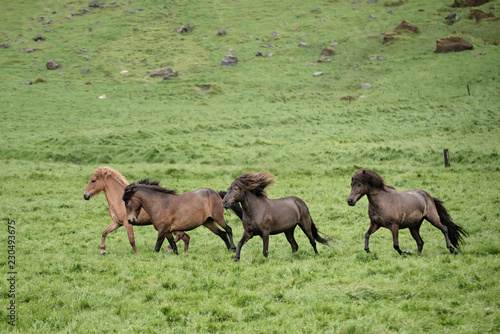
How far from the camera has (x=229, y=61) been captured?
7088cm

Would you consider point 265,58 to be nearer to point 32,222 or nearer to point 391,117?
point 391,117

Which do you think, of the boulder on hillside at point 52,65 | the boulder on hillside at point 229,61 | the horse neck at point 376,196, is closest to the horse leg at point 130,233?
the horse neck at point 376,196

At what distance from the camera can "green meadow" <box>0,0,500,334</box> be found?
27.2ft

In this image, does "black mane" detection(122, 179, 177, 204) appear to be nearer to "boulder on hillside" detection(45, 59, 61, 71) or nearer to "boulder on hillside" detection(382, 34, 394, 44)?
"boulder on hillside" detection(45, 59, 61, 71)

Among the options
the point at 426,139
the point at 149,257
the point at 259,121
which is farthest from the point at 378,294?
the point at 259,121

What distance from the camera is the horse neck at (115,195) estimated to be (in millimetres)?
12914

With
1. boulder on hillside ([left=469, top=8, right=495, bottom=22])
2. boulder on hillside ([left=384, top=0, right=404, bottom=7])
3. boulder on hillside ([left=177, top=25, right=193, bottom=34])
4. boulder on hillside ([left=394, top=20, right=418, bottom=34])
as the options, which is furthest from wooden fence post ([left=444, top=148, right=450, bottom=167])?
boulder on hillside ([left=384, top=0, right=404, bottom=7])

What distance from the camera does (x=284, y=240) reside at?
14867 millimetres

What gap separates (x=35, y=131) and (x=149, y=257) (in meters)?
34.4

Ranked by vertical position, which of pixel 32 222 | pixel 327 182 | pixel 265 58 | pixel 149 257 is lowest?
pixel 265 58

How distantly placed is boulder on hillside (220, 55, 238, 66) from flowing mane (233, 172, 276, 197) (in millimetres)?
61240

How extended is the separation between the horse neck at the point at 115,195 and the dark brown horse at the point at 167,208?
808 mm

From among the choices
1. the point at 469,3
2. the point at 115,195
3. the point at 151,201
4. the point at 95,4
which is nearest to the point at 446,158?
the point at 151,201

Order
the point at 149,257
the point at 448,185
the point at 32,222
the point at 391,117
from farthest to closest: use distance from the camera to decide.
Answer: the point at 391,117
the point at 448,185
the point at 32,222
the point at 149,257
